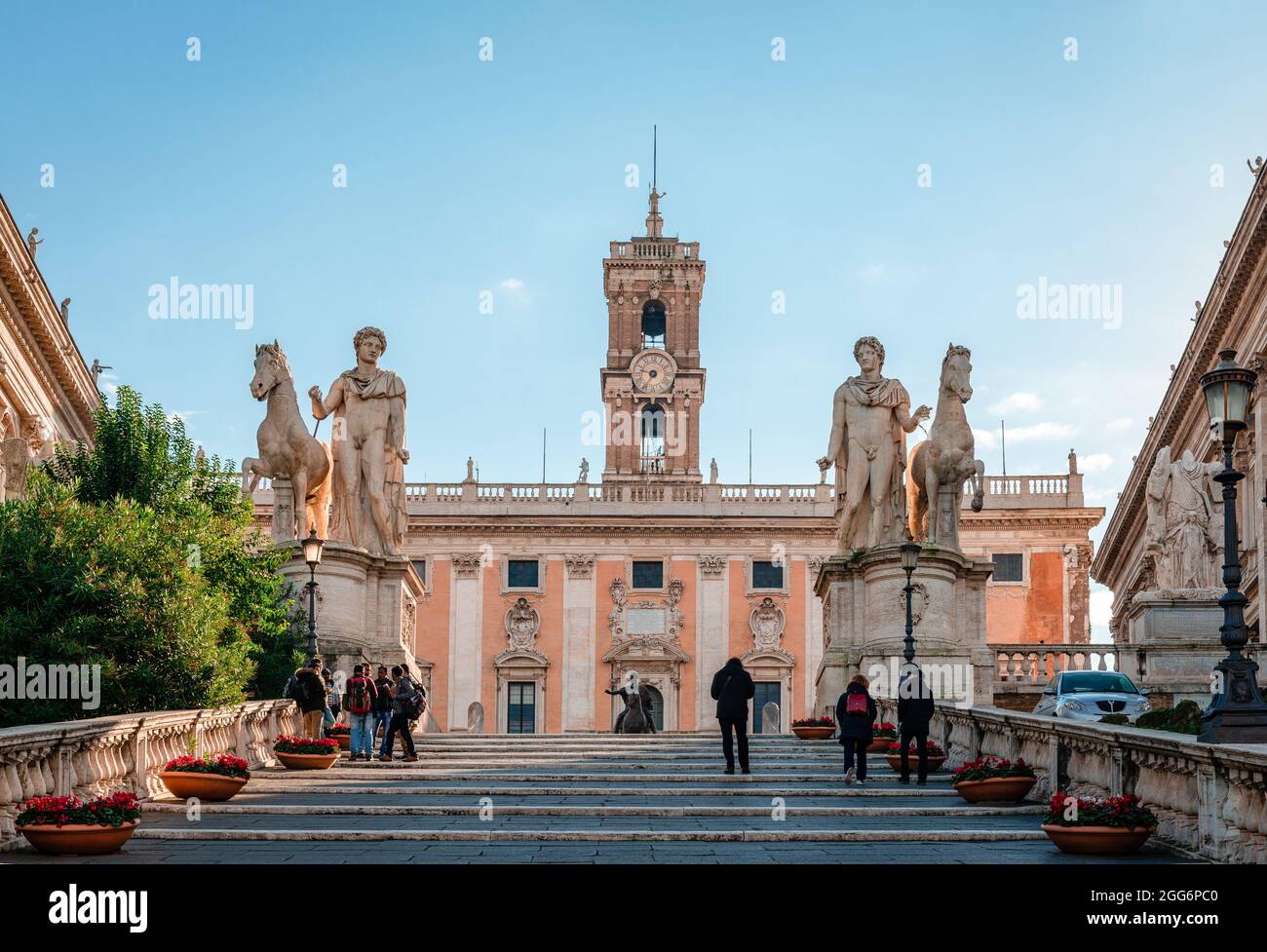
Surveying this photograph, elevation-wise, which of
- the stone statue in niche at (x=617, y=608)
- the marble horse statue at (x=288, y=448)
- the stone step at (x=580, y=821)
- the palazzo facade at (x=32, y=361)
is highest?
the palazzo facade at (x=32, y=361)

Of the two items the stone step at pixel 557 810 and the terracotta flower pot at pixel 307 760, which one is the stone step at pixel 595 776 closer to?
the terracotta flower pot at pixel 307 760

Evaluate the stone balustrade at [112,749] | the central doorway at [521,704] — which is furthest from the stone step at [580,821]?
the central doorway at [521,704]

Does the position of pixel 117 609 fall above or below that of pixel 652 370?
below

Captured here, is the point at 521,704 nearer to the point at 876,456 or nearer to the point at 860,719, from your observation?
the point at 876,456

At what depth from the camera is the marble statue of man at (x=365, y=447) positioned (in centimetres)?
2742

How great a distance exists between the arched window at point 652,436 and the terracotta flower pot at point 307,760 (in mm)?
61632

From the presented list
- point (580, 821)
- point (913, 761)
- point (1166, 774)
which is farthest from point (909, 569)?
point (1166, 774)

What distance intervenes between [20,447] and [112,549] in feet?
81.6

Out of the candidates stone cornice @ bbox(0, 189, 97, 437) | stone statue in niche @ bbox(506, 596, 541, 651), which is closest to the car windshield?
stone cornice @ bbox(0, 189, 97, 437)

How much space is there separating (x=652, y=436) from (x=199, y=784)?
218 feet

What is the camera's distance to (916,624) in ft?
86.0

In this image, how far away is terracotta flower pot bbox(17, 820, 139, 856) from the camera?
1189 centimetres
